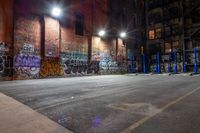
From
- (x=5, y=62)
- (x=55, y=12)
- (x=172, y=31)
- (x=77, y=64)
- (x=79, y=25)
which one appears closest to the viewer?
(x=5, y=62)

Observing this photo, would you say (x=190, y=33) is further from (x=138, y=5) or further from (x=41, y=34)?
(x=41, y=34)

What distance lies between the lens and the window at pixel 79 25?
2109 cm

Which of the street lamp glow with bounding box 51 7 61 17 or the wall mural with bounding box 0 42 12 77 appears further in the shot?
the street lamp glow with bounding box 51 7 61 17

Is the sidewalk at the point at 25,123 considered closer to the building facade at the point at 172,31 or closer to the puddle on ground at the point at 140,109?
the puddle on ground at the point at 140,109

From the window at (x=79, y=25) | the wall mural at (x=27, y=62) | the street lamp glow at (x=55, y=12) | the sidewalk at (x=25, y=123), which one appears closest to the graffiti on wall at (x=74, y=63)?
the window at (x=79, y=25)

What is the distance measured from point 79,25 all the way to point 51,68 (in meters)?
6.64

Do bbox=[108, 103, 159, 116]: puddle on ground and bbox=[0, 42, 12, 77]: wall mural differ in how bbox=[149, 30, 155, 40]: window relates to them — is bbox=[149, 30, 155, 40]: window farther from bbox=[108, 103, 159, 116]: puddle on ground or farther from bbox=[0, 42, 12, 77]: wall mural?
bbox=[108, 103, 159, 116]: puddle on ground

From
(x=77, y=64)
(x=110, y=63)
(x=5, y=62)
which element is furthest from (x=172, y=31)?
(x=5, y=62)

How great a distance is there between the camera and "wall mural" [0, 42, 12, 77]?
14.3 m

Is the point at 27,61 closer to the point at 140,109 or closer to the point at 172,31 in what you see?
the point at 140,109

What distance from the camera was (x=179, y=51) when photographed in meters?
28.3

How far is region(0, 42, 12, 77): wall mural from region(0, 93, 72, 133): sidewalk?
11.7 metres

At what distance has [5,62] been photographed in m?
14.5

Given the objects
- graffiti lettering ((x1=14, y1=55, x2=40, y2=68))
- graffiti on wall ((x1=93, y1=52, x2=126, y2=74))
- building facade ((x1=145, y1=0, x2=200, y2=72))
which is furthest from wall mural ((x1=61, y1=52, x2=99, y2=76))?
building facade ((x1=145, y1=0, x2=200, y2=72))
